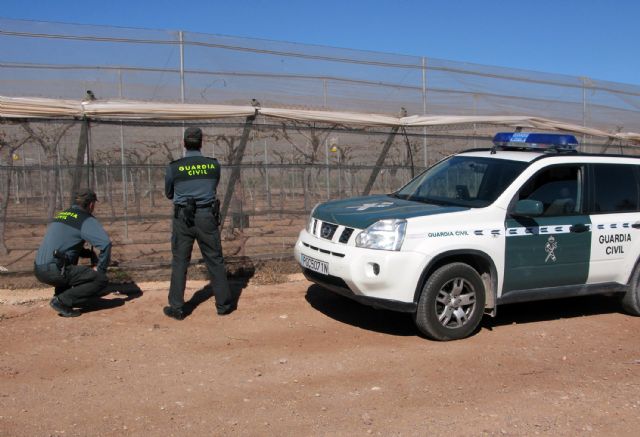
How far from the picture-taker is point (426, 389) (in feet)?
16.0

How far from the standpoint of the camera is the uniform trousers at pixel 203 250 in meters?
6.60

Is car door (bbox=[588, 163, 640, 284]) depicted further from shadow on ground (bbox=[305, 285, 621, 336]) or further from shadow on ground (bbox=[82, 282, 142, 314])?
shadow on ground (bbox=[82, 282, 142, 314])

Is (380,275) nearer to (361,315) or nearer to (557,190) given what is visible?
(361,315)

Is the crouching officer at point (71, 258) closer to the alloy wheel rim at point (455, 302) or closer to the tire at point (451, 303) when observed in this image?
the tire at point (451, 303)

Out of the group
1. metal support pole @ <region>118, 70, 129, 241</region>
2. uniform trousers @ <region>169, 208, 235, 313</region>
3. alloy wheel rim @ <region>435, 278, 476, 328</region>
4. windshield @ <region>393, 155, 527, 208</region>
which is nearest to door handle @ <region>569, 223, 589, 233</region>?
windshield @ <region>393, 155, 527, 208</region>

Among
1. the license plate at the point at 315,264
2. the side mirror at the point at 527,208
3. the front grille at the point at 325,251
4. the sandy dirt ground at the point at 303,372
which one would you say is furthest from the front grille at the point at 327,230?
the side mirror at the point at 527,208

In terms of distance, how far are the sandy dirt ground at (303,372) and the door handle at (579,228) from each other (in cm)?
103

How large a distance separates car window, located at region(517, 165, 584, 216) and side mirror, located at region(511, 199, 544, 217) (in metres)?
0.16

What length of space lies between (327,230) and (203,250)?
135 centimetres

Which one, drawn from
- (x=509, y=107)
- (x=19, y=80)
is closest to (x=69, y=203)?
(x=19, y=80)

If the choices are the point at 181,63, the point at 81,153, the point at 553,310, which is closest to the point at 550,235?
the point at 553,310

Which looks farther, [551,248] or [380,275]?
[551,248]

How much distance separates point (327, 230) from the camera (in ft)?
21.0

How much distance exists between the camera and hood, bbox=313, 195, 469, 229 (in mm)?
5980
